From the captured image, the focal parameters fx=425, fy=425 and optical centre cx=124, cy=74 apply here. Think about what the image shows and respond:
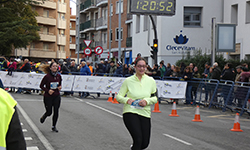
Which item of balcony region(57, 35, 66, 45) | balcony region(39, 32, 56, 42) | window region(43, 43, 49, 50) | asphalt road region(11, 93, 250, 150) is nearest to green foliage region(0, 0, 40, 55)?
asphalt road region(11, 93, 250, 150)

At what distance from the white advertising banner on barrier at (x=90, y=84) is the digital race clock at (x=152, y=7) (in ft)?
15.7

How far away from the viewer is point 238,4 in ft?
95.2

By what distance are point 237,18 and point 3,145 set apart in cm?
2897

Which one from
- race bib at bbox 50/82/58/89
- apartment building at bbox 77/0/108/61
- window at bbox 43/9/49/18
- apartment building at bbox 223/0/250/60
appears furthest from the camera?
window at bbox 43/9/49/18

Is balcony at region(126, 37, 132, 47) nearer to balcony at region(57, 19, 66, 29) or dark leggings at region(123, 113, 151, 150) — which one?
dark leggings at region(123, 113, 151, 150)

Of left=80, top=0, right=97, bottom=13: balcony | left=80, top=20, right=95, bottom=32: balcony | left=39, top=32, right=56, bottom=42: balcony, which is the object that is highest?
left=80, top=0, right=97, bottom=13: balcony

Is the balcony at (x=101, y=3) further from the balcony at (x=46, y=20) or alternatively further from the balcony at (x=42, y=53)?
the balcony at (x=42, y=53)

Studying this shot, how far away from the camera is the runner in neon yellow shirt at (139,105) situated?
620 cm

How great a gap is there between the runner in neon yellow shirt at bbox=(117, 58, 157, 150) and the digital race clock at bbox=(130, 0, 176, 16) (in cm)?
1793

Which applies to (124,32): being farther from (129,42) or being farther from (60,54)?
(60,54)

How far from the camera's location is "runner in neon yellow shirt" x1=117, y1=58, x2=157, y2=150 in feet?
20.3

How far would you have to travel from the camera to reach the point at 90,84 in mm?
22016

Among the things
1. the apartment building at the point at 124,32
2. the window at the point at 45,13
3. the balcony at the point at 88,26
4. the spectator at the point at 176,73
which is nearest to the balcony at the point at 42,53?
the window at the point at 45,13

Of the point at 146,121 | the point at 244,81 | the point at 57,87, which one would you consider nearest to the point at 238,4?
the point at 244,81
